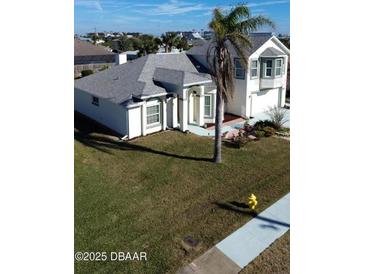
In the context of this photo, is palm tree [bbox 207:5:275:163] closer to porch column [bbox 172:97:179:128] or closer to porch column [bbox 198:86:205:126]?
porch column [bbox 172:97:179:128]

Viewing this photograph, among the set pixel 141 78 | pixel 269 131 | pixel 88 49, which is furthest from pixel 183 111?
pixel 88 49

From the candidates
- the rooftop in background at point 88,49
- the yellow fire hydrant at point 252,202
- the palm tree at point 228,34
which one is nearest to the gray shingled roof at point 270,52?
the palm tree at point 228,34

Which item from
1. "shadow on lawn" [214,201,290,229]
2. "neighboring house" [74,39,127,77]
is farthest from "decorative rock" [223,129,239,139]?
"neighboring house" [74,39,127,77]
